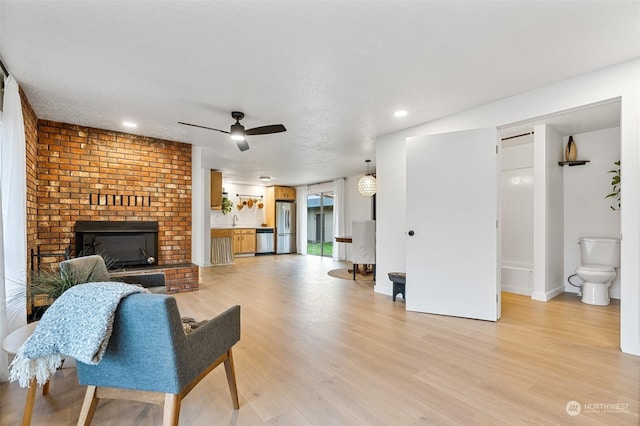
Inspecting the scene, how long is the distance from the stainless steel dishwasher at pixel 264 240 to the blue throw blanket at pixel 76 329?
8306 mm

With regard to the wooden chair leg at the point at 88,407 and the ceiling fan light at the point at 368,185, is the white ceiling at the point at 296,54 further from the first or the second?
the ceiling fan light at the point at 368,185

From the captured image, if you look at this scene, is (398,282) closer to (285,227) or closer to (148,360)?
(148,360)

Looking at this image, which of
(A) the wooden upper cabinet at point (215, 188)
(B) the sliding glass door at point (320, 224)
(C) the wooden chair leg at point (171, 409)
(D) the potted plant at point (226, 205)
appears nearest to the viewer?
(C) the wooden chair leg at point (171, 409)

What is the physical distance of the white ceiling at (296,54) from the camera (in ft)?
6.08

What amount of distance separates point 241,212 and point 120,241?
5325 millimetres

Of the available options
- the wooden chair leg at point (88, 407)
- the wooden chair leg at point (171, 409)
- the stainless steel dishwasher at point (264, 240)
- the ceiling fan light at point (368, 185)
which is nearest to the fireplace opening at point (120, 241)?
the wooden chair leg at point (88, 407)

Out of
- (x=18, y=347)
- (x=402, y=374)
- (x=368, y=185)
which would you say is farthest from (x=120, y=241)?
(x=368, y=185)

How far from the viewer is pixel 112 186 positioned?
4.42m

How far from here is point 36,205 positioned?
3.82m

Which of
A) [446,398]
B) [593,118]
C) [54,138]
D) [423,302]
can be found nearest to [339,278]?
[423,302]

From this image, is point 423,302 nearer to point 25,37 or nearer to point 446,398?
point 446,398

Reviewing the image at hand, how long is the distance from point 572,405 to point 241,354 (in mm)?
2259

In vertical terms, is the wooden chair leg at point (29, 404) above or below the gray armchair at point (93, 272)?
below

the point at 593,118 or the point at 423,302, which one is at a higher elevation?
the point at 593,118
